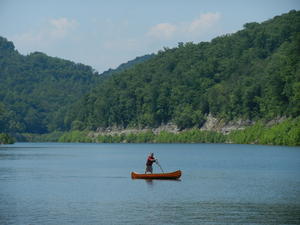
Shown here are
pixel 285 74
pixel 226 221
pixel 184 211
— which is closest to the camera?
pixel 226 221

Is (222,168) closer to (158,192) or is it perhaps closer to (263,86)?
(158,192)

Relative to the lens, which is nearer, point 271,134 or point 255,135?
point 271,134

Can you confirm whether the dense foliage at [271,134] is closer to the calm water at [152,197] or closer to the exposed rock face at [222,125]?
the exposed rock face at [222,125]

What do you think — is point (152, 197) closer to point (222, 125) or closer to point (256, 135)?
point (256, 135)

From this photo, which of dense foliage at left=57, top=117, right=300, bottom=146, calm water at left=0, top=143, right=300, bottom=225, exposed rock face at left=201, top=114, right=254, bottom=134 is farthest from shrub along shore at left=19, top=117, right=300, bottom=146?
calm water at left=0, top=143, right=300, bottom=225

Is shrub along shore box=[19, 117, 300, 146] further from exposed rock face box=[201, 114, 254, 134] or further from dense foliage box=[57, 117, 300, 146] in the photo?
exposed rock face box=[201, 114, 254, 134]

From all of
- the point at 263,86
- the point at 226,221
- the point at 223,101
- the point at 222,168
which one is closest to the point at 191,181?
the point at 222,168

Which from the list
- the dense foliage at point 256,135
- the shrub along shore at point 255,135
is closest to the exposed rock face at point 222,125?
the shrub along shore at point 255,135

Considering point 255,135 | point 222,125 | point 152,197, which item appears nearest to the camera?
point 152,197

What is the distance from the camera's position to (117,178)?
67.1 metres

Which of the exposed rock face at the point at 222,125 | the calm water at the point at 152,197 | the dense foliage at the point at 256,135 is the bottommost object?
the calm water at the point at 152,197

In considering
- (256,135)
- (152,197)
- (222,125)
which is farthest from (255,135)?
(152,197)

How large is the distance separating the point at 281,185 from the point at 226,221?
18.6 metres

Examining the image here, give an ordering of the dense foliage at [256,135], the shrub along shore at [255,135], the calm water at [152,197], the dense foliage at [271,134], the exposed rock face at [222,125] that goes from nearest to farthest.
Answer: the calm water at [152,197]
the dense foliage at [271,134]
the dense foliage at [256,135]
the shrub along shore at [255,135]
the exposed rock face at [222,125]
